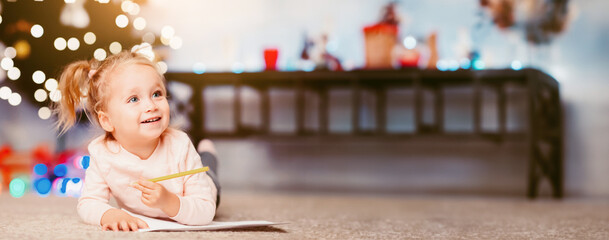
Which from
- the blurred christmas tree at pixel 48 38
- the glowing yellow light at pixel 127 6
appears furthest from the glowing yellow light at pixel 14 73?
the glowing yellow light at pixel 127 6

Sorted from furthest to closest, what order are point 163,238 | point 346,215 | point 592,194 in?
1. point 592,194
2. point 346,215
3. point 163,238

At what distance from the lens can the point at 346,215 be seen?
61.0 inches

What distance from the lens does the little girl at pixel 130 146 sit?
1061 mm

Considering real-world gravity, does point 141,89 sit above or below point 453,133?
above

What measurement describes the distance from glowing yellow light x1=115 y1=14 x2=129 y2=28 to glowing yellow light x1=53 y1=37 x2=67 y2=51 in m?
0.23

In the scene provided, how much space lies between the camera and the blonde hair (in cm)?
110

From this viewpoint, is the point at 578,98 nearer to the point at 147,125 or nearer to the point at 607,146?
the point at 607,146

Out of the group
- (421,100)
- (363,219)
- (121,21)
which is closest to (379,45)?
(421,100)

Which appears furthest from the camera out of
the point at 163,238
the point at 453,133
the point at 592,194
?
the point at 592,194

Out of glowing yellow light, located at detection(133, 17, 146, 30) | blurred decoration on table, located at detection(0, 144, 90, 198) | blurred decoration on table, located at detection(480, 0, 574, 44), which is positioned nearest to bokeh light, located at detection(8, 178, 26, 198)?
blurred decoration on table, located at detection(0, 144, 90, 198)

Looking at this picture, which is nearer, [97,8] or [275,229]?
[275,229]

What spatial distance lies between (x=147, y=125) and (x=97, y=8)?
1.55 meters

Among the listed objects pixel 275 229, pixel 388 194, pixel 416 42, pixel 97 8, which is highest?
pixel 97 8

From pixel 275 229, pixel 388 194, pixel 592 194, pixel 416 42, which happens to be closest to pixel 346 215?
pixel 275 229
